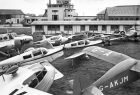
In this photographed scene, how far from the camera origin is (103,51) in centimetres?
1834

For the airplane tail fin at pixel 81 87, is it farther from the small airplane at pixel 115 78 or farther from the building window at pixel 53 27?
the building window at pixel 53 27

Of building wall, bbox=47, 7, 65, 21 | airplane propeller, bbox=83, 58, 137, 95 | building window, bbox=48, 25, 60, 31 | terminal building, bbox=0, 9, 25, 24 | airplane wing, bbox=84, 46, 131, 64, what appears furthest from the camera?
terminal building, bbox=0, 9, 25, 24

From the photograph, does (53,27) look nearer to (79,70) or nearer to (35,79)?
(79,70)

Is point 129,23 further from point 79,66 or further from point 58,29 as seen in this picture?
point 79,66

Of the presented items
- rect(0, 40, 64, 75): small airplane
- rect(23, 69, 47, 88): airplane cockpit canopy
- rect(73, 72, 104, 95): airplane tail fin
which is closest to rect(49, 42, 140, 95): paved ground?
rect(0, 40, 64, 75): small airplane

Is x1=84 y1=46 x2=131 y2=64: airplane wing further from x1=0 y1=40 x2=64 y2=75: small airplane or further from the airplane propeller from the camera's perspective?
x1=0 y1=40 x2=64 y2=75: small airplane

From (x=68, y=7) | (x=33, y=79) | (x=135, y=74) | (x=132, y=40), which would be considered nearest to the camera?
(x=33, y=79)

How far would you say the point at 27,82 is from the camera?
1116 centimetres

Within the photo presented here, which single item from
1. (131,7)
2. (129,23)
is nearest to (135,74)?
(129,23)

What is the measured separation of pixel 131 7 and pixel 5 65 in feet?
212

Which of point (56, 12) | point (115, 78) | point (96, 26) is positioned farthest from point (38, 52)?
point (56, 12)

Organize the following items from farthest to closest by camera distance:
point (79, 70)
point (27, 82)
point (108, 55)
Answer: point (79, 70) < point (108, 55) < point (27, 82)

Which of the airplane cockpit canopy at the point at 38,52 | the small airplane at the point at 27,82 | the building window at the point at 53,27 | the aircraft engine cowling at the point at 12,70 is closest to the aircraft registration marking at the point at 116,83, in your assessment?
the small airplane at the point at 27,82

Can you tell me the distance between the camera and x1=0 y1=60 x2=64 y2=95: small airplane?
10.0 m
